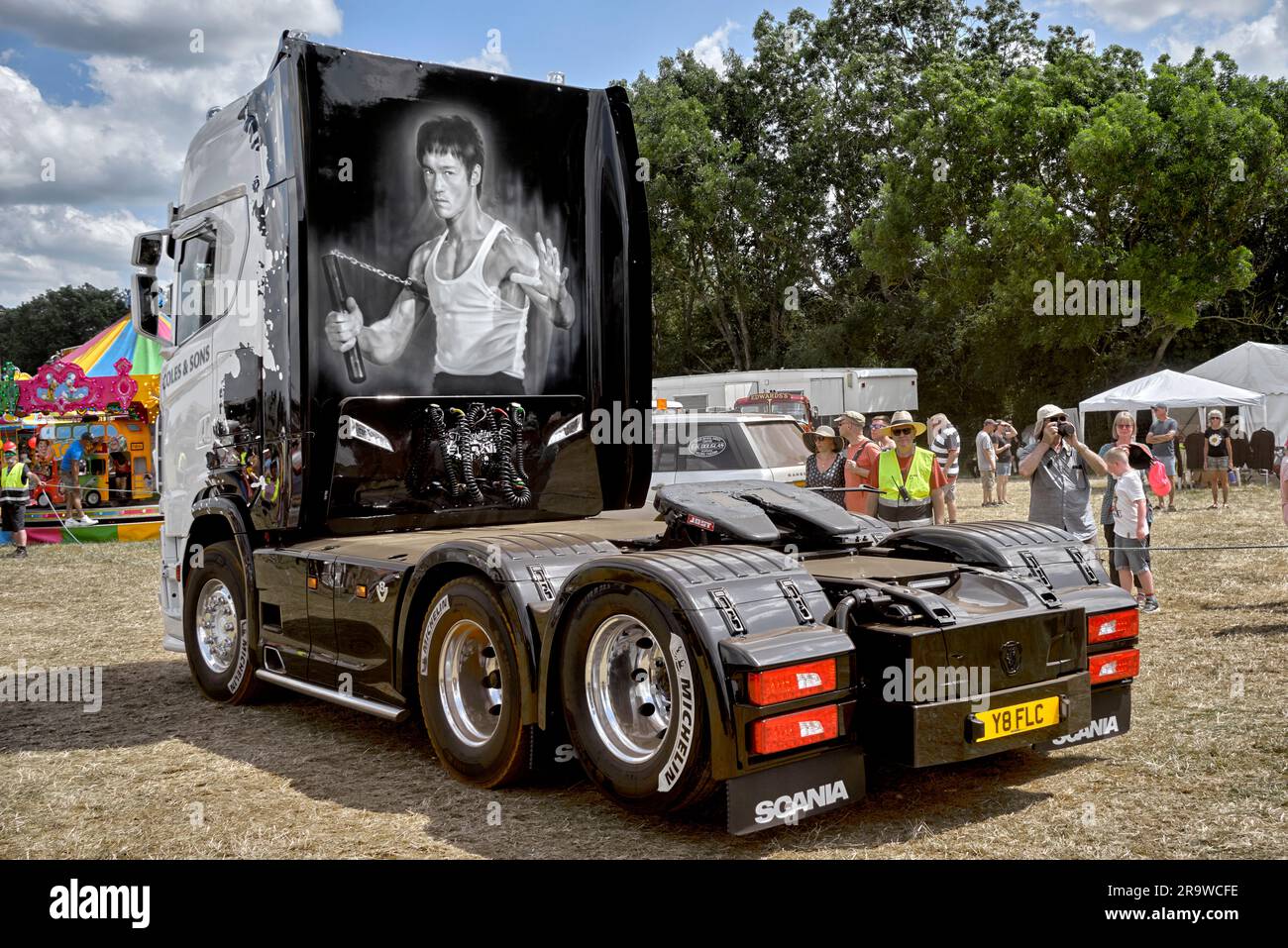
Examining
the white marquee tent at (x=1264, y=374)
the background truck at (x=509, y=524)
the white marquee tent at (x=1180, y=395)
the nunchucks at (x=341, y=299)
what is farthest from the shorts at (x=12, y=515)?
the white marquee tent at (x=1264, y=374)

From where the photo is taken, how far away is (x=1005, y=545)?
551cm

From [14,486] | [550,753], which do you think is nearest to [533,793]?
[550,753]

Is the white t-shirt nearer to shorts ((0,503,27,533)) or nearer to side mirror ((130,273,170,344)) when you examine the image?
side mirror ((130,273,170,344))

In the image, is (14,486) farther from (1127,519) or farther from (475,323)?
(1127,519)

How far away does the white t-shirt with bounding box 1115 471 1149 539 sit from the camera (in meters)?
A: 9.31

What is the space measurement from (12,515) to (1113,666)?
18619mm

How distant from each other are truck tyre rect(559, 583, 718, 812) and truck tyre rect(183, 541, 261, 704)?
3268mm

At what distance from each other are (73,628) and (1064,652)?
983cm

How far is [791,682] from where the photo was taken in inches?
169

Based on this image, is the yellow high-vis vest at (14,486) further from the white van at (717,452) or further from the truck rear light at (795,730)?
the truck rear light at (795,730)

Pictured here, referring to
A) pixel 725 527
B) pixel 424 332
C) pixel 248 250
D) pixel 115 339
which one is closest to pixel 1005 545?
pixel 725 527

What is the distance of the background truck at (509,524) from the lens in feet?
14.8

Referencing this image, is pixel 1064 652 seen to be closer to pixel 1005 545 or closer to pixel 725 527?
pixel 1005 545

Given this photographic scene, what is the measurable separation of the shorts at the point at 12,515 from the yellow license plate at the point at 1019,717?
18408 mm
